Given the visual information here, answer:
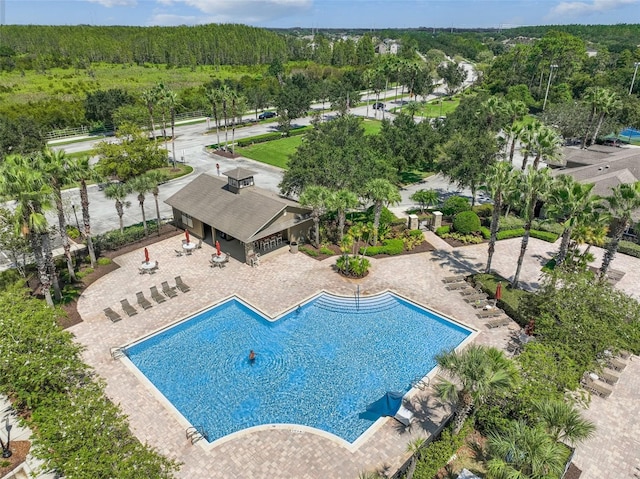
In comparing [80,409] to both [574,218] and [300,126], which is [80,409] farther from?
[300,126]

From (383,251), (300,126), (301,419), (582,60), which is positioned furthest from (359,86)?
(301,419)

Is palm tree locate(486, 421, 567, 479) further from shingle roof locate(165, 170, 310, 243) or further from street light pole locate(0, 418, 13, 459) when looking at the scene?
shingle roof locate(165, 170, 310, 243)

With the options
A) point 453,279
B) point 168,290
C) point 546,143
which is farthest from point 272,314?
point 546,143

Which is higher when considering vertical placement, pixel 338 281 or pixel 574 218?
pixel 574 218

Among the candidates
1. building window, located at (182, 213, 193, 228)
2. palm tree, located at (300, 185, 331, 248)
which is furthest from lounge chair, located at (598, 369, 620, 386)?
building window, located at (182, 213, 193, 228)

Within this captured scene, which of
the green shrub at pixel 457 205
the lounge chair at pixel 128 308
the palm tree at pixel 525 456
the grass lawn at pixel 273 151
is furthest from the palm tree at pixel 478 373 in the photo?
the grass lawn at pixel 273 151

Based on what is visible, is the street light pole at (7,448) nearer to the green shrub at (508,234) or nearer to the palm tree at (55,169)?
the palm tree at (55,169)
